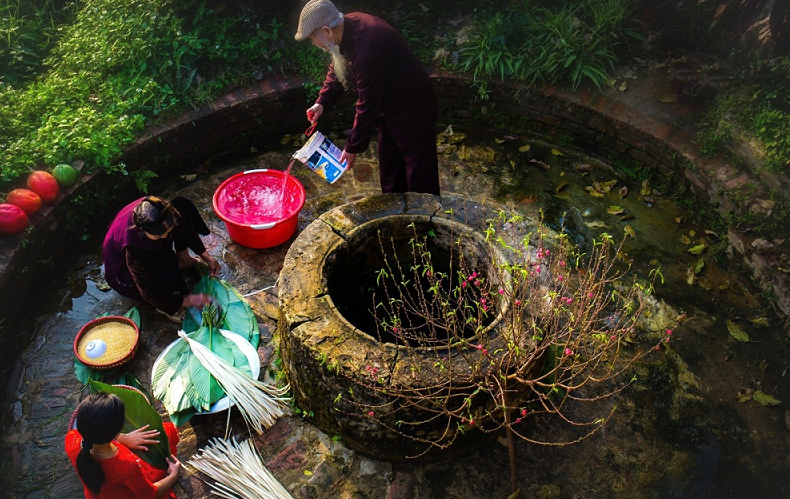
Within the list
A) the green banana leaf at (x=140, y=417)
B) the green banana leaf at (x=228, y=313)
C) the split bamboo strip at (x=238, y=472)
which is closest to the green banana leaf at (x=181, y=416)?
the split bamboo strip at (x=238, y=472)

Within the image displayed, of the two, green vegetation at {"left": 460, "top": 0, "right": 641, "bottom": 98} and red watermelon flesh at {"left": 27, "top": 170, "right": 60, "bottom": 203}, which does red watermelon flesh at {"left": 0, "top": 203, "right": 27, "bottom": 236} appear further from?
green vegetation at {"left": 460, "top": 0, "right": 641, "bottom": 98}

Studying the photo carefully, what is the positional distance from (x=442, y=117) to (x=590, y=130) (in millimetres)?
1420

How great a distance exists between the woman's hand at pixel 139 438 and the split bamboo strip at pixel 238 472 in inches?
15.1

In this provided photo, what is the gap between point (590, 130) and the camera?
5.38 meters

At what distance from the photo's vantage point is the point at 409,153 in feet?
13.5

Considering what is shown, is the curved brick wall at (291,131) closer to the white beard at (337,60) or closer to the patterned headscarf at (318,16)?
the white beard at (337,60)

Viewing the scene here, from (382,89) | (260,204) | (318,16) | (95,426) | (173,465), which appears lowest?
(173,465)

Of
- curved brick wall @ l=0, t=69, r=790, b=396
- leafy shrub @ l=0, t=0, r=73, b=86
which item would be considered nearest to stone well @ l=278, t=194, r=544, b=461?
curved brick wall @ l=0, t=69, r=790, b=396

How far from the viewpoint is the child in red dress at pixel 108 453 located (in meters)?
2.68

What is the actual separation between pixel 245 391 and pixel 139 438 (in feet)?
2.19

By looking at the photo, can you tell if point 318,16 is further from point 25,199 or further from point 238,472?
point 238,472

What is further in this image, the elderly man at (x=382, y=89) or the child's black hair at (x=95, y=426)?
the elderly man at (x=382, y=89)

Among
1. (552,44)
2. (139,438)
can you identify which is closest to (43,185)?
(139,438)

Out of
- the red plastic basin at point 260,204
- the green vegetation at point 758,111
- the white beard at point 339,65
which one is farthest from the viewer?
the green vegetation at point 758,111
